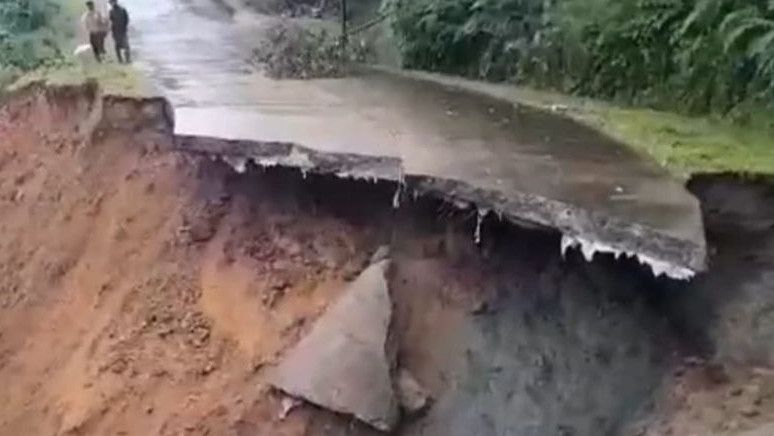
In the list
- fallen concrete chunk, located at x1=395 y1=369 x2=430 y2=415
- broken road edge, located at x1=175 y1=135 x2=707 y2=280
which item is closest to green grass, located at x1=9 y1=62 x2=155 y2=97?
broken road edge, located at x1=175 y1=135 x2=707 y2=280

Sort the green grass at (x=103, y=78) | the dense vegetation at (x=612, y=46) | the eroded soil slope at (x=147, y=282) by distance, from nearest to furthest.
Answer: the eroded soil slope at (x=147, y=282), the dense vegetation at (x=612, y=46), the green grass at (x=103, y=78)

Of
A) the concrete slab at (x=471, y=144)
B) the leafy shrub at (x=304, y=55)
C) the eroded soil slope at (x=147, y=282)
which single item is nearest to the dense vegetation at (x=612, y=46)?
the concrete slab at (x=471, y=144)

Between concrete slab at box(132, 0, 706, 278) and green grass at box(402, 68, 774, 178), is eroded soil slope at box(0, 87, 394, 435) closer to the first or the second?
concrete slab at box(132, 0, 706, 278)

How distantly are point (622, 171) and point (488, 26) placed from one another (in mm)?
3243

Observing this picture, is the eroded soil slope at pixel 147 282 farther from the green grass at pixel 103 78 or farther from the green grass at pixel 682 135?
the green grass at pixel 682 135

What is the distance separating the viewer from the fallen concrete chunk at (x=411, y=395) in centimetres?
593

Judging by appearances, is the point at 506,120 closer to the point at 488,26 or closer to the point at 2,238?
the point at 488,26

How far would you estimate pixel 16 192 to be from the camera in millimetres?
7973

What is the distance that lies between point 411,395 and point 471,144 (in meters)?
1.61

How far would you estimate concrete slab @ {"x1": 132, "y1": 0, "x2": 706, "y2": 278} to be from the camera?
512 centimetres

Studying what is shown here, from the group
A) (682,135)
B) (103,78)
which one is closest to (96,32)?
(103,78)

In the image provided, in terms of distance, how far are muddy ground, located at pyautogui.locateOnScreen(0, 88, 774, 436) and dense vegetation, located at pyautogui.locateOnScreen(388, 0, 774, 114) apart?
1380mm

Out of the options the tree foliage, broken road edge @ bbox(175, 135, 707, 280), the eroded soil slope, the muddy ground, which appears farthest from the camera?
the tree foliage

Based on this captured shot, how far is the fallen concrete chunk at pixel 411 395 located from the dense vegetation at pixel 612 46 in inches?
107
